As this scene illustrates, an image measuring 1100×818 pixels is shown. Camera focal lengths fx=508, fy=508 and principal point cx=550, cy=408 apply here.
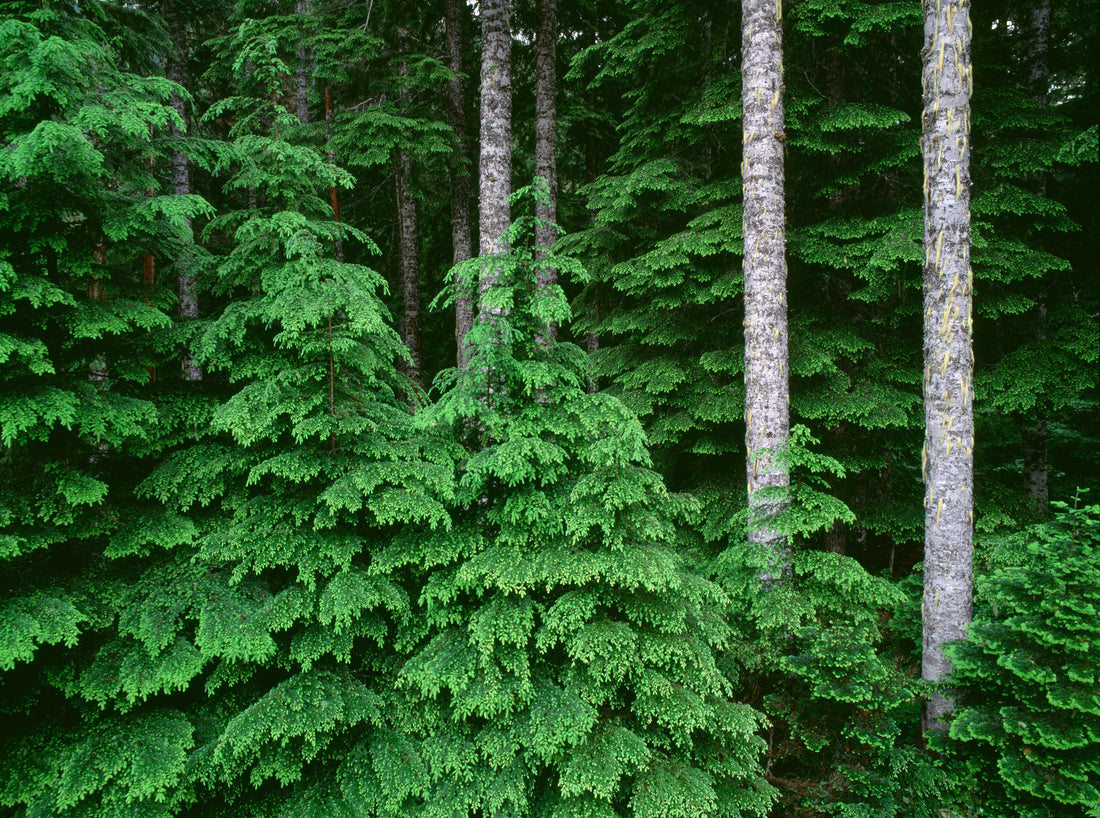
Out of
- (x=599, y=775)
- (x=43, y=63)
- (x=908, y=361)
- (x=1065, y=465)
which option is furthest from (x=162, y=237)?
(x=1065, y=465)

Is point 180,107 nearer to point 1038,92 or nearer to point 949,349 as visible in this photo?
point 949,349

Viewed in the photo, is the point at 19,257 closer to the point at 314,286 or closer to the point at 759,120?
the point at 314,286

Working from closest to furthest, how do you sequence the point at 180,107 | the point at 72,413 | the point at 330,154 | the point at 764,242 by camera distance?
the point at 72,413, the point at 764,242, the point at 330,154, the point at 180,107

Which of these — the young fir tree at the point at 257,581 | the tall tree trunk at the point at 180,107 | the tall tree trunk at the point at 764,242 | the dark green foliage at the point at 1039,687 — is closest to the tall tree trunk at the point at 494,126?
the young fir tree at the point at 257,581

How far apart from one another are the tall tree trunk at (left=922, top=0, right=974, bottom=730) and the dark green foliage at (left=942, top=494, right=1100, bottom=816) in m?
0.90

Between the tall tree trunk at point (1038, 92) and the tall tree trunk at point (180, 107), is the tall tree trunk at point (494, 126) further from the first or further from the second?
the tall tree trunk at point (1038, 92)

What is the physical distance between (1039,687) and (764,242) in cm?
461

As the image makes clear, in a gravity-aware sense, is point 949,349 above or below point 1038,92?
below

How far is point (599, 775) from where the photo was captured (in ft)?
11.9

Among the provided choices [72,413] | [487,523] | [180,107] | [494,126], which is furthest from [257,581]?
[180,107]

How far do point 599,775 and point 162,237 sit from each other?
243 inches

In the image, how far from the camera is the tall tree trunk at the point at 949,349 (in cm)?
502

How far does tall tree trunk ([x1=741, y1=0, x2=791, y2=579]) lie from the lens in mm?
5703

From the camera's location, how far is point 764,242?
5.79 m
